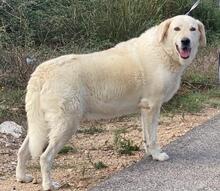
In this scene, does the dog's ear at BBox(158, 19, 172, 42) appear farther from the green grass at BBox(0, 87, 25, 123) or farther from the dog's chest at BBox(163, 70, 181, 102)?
Result: the green grass at BBox(0, 87, 25, 123)

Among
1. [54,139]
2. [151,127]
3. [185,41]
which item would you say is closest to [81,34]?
[151,127]

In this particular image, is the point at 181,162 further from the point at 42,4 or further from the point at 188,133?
the point at 42,4

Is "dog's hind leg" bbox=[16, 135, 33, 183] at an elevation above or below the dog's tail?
below

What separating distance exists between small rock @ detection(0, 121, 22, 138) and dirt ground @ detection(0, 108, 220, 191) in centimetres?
10

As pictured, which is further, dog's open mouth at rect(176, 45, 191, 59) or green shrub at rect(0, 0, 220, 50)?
green shrub at rect(0, 0, 220, 50)

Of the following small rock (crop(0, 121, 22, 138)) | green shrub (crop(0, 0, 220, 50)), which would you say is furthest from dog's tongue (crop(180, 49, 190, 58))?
green shrub (crop(0, 0, 220, 50))

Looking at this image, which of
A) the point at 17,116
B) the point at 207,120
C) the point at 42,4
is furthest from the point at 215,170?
the point at 42,4

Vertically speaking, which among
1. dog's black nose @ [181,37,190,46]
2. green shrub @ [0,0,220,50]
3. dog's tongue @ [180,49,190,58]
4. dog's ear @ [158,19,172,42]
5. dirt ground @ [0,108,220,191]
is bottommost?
dirt ground @ [0,108,220,191]

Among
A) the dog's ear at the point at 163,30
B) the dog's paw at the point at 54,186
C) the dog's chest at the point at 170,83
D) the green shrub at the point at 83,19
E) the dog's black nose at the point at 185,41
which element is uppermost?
the dog's ear at the point at 163,30

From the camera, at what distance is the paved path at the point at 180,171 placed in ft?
20.4

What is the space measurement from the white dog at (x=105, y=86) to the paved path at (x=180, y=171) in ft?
0.93

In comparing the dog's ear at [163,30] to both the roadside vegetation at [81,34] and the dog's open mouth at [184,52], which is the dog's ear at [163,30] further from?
the roadside vegetation at [81,34]

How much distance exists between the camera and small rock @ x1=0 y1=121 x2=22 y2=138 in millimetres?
8164

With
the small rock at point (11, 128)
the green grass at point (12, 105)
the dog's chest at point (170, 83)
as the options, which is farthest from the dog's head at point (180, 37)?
the green grass at point (12, 105)
